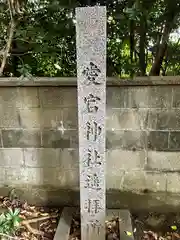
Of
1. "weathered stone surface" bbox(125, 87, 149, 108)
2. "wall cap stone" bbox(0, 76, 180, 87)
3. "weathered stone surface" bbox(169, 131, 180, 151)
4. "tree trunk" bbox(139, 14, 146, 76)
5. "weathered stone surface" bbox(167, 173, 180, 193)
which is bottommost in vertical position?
"weathered stone surface" bbox(167, 173, 180, 193)

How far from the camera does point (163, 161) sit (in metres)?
2.70

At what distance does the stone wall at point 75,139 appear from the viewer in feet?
8.34

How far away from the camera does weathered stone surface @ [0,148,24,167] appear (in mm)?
2797

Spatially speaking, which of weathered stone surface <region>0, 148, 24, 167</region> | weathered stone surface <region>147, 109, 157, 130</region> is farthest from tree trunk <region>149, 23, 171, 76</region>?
weathered stone surface <region>0, 148, 24, 167</region>

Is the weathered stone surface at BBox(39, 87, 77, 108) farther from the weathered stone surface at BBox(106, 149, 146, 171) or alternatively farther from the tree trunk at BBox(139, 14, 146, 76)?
the tree trunk at BBox(139, 14, 146, 76)

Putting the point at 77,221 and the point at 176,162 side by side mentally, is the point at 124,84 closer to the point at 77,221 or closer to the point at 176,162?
the point at 176,162

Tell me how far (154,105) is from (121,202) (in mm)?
1097

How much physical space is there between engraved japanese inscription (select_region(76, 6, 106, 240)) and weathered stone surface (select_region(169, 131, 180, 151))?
84 cm

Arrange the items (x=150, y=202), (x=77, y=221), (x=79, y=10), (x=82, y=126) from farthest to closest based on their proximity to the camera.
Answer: (x=150, y=202)
(x=77, y=221)
(x=82, y=126)
(x=79, y=10)

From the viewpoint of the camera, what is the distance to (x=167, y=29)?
254 centimetres

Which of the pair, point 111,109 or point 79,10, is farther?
point 111,109

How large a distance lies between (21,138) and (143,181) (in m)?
1.32

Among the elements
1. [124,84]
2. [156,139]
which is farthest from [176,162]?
[124,84]

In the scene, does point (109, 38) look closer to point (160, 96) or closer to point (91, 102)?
point (160, 96)
